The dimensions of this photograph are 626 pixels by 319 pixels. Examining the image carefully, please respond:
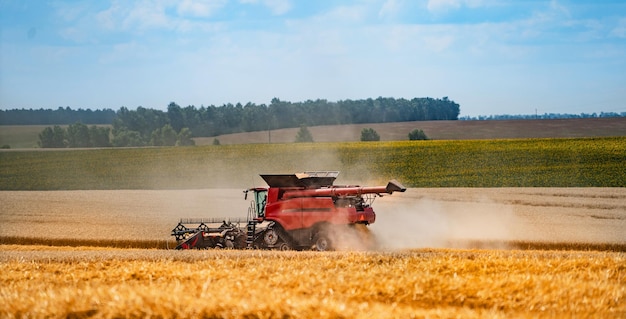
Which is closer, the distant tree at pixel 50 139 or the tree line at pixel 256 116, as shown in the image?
the distant tree at pixel 50 139

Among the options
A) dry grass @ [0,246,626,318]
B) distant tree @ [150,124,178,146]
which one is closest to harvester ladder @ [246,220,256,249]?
dry grass @ [0,246,626,318]

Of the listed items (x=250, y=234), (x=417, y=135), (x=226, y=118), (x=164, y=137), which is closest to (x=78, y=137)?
(x=164, y=137)

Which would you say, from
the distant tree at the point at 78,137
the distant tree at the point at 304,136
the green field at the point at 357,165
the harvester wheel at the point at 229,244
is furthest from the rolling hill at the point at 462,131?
the harvester wheel at the point at 229,244

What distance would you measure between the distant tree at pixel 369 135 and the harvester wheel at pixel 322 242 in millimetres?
62305

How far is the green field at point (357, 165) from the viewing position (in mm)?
55469

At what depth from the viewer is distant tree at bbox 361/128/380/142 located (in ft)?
285

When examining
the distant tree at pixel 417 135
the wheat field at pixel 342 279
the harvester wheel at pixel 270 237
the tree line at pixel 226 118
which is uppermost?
the tree line at pixel 226 118

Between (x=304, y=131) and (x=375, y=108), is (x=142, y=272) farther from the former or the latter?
(x=375, y=108)

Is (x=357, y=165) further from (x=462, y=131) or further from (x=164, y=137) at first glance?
(x=164, y=137)

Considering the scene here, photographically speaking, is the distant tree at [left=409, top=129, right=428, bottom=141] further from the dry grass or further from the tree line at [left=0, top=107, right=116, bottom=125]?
the dry grass

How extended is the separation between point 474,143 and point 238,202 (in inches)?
1356

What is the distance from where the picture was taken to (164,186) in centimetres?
6109

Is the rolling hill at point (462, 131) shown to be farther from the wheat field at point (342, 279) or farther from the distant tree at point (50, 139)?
the wheat field at point (342, 279)

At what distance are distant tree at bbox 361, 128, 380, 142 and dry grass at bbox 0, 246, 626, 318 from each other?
68597mm
